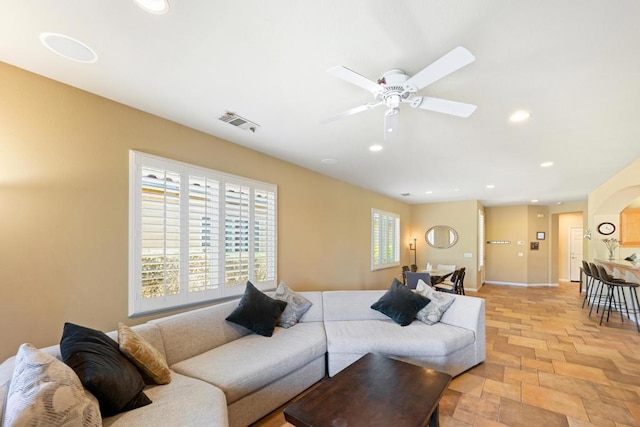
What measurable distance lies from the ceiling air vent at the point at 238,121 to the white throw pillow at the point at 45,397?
7.06 ft

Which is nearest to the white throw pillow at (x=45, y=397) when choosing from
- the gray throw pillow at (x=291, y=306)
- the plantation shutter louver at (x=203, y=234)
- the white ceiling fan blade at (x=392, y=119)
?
the plantation shutter louver at (x=203, y=234)

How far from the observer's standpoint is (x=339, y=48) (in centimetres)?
170

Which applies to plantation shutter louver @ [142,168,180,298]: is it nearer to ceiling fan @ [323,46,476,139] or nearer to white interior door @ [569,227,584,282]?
ceiling fan @ [323,46,476,139]

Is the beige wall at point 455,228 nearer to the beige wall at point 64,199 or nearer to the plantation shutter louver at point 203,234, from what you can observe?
the plantation shutter louver at point 203,234

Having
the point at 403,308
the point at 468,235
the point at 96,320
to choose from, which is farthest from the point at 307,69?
the point at 468,235

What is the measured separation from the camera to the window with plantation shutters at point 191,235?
2.55 m

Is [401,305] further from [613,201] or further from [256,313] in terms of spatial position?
[613,201]

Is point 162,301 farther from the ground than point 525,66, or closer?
closer

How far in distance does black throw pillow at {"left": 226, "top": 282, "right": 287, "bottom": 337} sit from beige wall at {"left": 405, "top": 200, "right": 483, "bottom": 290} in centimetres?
645

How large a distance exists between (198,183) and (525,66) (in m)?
3.02

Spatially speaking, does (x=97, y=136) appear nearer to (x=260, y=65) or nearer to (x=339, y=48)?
(x=260, y=65)

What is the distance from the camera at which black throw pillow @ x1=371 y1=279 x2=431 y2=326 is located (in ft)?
10.9

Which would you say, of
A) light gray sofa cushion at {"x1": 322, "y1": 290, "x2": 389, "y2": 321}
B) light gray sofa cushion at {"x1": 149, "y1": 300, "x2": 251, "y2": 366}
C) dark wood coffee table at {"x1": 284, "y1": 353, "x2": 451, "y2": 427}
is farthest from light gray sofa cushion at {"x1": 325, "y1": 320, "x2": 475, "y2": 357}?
light gray sofa cushion at {"x1": 149, "y1": 300, "x2": 251, "y2": 366}

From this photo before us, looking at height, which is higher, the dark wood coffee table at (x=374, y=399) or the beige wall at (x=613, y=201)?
the beige wall at (x=613, y=201)
